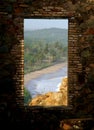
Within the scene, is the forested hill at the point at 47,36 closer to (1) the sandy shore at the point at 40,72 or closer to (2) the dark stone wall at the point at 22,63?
(1) the sandy shore at the point at 40,72

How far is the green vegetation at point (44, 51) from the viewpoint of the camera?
25.7 m

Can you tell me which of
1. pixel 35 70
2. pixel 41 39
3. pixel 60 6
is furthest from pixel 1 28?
pixel 41 39

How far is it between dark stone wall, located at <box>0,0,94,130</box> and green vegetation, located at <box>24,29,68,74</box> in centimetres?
1598

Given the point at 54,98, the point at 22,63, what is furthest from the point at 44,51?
the point at 22,63

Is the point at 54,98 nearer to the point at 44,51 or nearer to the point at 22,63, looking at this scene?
the point at 22,63

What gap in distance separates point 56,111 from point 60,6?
2.44 metres

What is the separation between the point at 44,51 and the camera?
26.7m


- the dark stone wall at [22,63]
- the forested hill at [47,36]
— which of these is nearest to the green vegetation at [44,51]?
the forested hill at [47,36]

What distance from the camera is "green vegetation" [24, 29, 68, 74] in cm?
2570

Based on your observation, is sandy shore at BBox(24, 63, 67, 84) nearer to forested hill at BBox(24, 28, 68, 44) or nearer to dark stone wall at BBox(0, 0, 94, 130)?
forested hill at BBox(24, 28, 68, 44)

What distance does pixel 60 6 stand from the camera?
7906mm

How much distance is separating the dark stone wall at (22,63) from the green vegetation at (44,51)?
52.4 ft

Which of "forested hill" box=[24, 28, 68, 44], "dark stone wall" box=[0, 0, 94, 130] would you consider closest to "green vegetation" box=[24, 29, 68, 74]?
"forested hill" box=[24, 28, 68, 44]

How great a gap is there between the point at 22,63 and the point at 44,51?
738 inches
